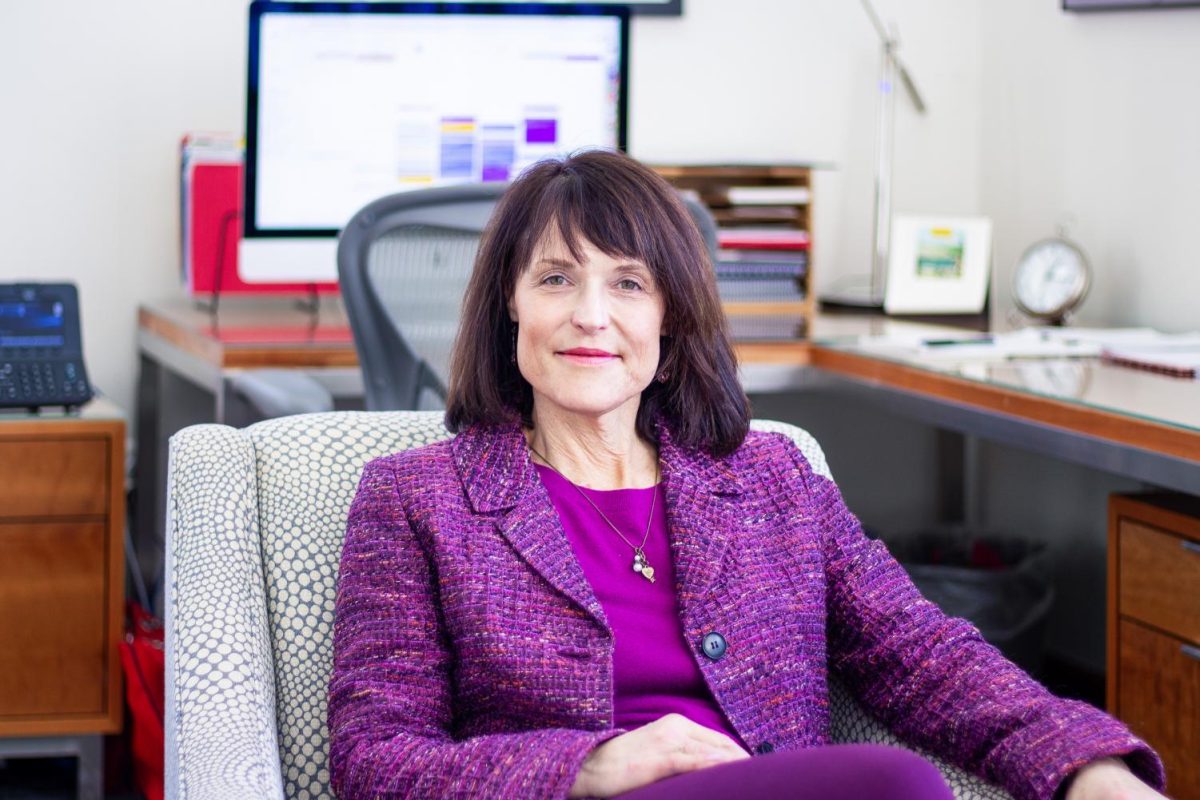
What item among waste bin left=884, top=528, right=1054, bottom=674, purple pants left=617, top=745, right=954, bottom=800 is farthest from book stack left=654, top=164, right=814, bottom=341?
purple pants left=617, top=745, right=954, bottom=800

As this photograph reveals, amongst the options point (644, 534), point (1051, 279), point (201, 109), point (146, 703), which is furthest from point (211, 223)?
point (644, 534)

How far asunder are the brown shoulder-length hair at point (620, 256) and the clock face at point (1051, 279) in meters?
1.49

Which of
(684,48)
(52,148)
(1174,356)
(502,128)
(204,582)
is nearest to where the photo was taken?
(204,582)

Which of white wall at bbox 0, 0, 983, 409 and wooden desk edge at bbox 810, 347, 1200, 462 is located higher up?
white wall at bbox 0, 0, 983, 409

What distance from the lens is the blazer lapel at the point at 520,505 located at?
131 cm

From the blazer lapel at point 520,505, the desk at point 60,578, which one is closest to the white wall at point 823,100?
the desk at point 60,578

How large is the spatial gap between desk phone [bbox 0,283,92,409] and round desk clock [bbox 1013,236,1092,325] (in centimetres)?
169

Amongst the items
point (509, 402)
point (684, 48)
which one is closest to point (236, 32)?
point (684, 48)

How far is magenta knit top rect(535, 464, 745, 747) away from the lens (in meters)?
1.31

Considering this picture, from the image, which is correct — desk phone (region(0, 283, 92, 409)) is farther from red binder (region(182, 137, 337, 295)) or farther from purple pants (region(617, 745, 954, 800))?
purple pants (region(617, 745, 954, 800))

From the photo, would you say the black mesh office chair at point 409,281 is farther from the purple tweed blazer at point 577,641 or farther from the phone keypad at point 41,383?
the purple tweed blazer at point 577,641

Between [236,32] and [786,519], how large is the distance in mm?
2122

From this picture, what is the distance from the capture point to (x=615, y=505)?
1.41 m

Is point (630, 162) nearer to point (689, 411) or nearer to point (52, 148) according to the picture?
point (689, 411)
